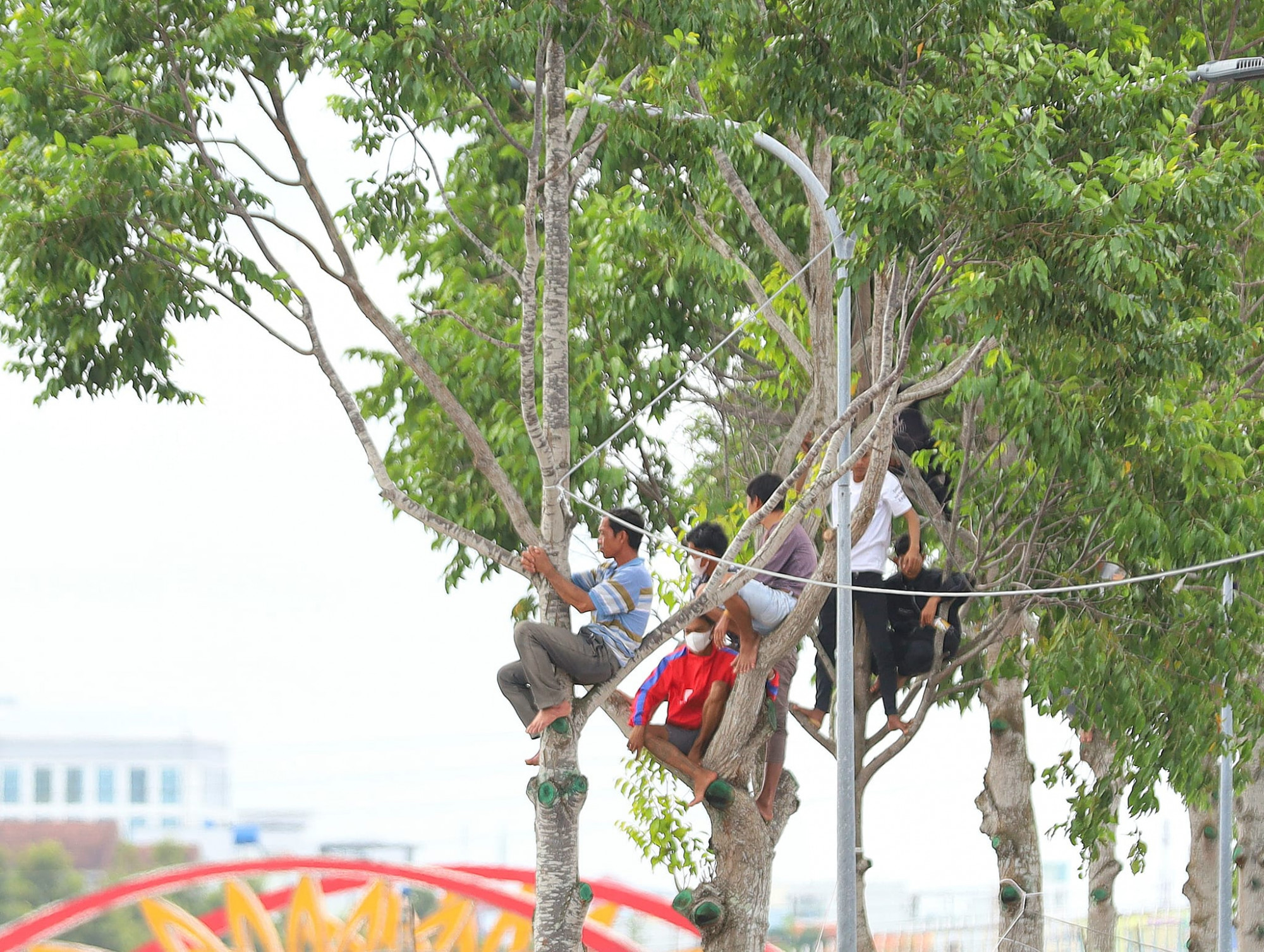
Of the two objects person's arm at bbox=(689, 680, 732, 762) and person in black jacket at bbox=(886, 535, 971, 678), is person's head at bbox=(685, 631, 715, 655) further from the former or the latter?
person in black jacket at bbox=(886, 535, 971, 678)

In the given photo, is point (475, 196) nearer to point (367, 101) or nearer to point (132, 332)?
point (367, 101)

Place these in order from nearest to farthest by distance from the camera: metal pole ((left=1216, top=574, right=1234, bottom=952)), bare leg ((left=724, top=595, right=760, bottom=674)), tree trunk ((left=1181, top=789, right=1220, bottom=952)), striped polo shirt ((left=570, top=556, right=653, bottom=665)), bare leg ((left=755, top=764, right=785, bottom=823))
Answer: striped polo shirt ((left=570, top=556, right=653, bottom=665)) < bare leg ((left=724, top=595, right=760, bottom=674)) < bare leg ((left=755, top=764, right=785, bottom=823)) < metal pole ((left=1216, top=574, right=1234, bottom=952)) < tree trunk ((left=1181, top=789, right=1220, bottom=952))

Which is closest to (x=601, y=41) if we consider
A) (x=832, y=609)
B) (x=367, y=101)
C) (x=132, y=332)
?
(x=367, y=101)

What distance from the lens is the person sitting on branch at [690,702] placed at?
11352 mm

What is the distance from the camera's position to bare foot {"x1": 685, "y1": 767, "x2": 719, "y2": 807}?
11.2 meters

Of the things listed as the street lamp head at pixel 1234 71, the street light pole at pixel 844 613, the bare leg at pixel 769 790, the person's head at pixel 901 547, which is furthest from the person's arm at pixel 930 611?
the street lamp head at pixel 1234 71

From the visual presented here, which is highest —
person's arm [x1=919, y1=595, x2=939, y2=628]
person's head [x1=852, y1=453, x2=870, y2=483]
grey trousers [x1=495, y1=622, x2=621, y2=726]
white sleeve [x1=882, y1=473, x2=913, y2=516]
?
person's head [x1=852, y1=453, x2=870, y2=483]

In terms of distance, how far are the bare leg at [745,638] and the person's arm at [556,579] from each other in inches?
62.2

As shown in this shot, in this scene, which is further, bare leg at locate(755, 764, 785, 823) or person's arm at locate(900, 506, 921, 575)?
person's arm at locate(900, 506, 921, 575)

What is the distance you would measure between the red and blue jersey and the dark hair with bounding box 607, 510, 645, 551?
1.77m

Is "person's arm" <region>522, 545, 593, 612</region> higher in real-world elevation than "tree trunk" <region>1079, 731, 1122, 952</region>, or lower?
higher

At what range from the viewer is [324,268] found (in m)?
10.2

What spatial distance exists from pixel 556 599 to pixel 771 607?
1.91 metres

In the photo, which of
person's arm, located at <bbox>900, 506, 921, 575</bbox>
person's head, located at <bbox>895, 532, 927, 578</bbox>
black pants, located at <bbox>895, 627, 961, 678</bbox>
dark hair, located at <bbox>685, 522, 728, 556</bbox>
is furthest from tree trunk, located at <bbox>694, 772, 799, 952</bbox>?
person's head, located at <bbox>895, 532, 927, 578</bbox>
